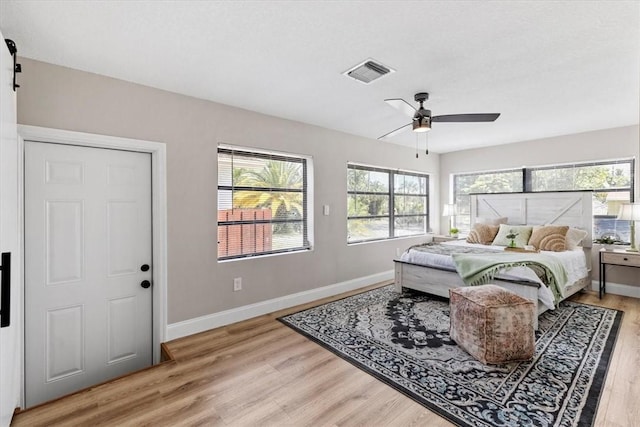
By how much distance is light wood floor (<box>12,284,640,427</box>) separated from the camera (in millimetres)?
1939

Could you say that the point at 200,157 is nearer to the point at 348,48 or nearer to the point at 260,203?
the point at 260,203

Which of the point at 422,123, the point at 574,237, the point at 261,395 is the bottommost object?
the point at 261,395

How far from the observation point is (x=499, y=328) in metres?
2.50

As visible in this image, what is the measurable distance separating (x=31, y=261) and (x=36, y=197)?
49cm

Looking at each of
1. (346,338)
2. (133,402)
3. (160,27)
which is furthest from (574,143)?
(133,402)

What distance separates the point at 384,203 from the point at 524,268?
2.53 metres

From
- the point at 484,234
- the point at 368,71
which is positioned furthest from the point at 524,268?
the point at 368,71

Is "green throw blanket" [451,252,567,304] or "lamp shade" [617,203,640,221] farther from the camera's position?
"lamp shade" [617,203,640,221]

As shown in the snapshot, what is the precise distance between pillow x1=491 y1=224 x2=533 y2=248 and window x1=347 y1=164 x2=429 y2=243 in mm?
1547

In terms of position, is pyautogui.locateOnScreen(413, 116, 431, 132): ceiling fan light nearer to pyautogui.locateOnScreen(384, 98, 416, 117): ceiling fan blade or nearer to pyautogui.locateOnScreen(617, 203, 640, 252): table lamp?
pyautogui.locateOnScreen(384, 98, 416, 117): ceiling fan blade

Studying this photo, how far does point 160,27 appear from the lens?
2.00 metres

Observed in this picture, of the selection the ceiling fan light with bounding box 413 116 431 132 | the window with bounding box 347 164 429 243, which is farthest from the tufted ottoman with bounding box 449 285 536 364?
the window with bounding box 347 164 429 243

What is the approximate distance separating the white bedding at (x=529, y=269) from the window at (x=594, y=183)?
2.40 ft

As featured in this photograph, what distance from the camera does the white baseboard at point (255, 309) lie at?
3.13 meters
